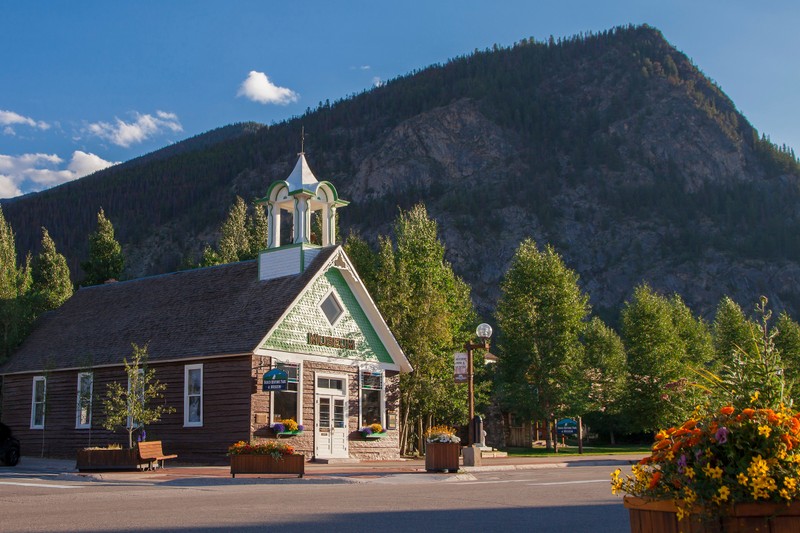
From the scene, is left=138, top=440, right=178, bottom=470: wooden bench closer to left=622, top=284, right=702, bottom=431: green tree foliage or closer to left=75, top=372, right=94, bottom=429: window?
left=75, top=372, right=94, bottom=429: window

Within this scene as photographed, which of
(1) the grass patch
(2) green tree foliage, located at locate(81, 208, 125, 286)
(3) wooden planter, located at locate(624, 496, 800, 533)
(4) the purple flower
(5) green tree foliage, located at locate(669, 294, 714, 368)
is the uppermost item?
(2) green tree foliage, located at locate(81, 208, 125, 286)

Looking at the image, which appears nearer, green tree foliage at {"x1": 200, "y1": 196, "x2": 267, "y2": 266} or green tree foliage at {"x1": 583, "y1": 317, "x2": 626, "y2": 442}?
green tree foliage at {"x1": 583, "y1": 317, "x2": 626, "y2": 442}

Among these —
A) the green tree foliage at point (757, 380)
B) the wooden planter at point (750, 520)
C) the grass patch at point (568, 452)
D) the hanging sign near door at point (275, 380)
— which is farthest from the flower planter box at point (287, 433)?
the wooden planter at point (750, 520)

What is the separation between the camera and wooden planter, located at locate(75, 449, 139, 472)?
73.5 ft

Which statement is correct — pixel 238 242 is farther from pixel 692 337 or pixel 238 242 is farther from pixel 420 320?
pixel 692 337

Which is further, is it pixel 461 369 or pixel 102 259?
pixel 102 259

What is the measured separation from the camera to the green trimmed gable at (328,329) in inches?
1105

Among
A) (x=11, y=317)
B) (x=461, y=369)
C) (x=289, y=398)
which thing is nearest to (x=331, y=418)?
(x=289, y=398)

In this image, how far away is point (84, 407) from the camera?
29.8 m

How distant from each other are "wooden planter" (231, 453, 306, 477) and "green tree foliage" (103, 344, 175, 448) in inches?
191

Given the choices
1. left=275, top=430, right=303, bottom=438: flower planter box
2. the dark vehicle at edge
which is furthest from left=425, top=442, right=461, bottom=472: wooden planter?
the dark vehicle at edge

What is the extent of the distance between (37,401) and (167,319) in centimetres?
653

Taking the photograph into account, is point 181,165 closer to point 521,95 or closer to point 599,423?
point 521,95

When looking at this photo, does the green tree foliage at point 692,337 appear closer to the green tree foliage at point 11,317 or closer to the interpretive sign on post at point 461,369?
the interpretive sign on post at point 461,369
